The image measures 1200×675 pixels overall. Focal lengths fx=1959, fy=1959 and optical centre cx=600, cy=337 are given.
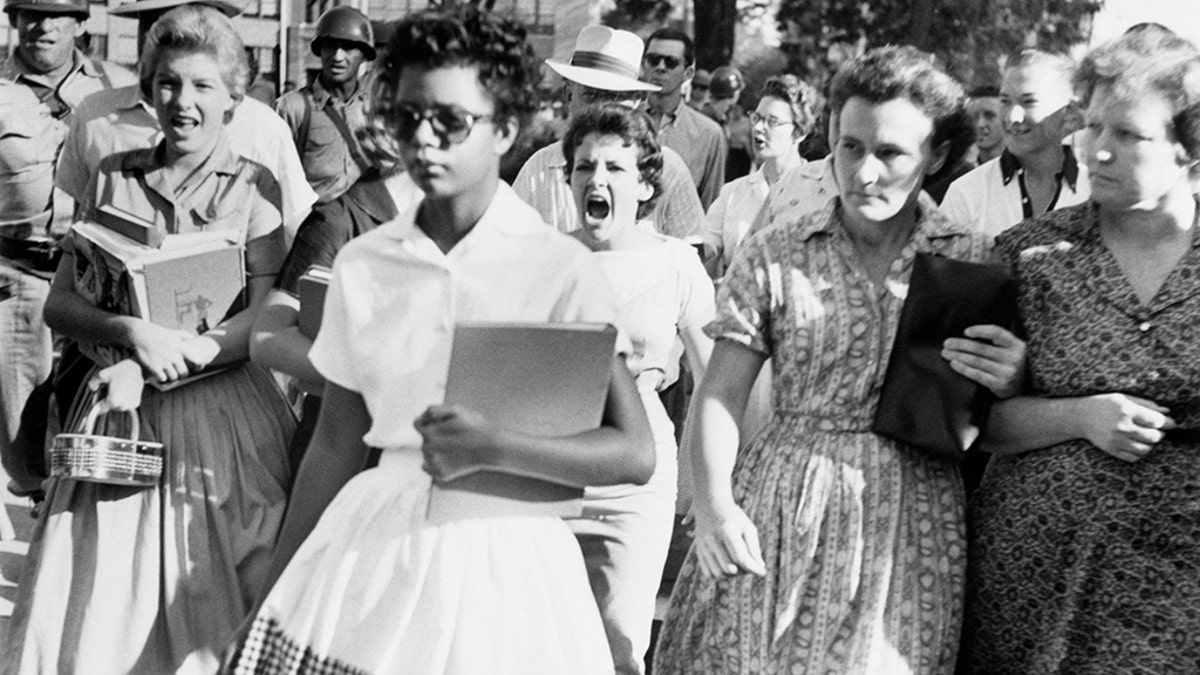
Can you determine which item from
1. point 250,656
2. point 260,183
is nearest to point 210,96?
point 260,183

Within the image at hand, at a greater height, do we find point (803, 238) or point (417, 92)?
point (417, 92)

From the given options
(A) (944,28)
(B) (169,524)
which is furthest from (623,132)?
(A) (944,28)

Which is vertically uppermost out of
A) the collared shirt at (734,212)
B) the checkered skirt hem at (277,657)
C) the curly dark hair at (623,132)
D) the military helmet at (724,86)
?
the curly dark hair at (623,132)

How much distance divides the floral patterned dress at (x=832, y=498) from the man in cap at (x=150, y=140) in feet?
5.79

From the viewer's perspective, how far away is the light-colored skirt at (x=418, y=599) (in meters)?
3.25

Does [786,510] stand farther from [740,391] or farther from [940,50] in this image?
[940,50]

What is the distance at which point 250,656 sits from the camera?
332 centimetres

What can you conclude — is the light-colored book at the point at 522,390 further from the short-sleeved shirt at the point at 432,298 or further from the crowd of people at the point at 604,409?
the short-sleeved shirt at the point at 432,298

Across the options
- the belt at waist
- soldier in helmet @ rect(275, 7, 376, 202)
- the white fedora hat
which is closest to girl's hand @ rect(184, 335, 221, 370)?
the belt at waist

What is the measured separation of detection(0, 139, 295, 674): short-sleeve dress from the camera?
16.6 ft

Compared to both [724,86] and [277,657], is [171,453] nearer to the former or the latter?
[277,657]

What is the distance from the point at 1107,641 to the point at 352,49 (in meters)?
7.31

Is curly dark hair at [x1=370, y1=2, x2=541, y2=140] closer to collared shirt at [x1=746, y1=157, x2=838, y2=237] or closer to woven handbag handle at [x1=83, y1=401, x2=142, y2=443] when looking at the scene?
woven handbag handle at [x1=83, y1=401, x2=142, y2=443]

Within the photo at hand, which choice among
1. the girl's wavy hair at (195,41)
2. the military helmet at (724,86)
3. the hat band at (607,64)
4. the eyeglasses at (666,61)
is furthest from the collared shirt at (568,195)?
the military helmet at (724,86)
